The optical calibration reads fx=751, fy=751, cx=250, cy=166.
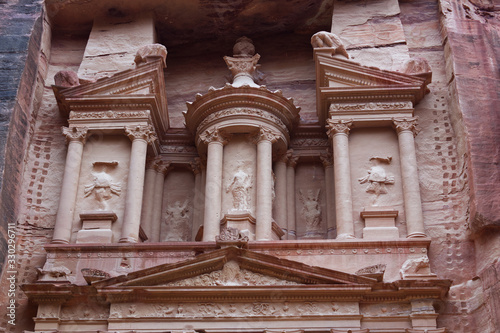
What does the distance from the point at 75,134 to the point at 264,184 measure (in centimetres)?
375

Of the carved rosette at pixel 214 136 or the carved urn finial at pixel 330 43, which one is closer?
the carved rosette at pixel 214 136

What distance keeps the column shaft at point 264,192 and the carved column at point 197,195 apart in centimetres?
161

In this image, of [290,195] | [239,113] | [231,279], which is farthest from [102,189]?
[290,195]

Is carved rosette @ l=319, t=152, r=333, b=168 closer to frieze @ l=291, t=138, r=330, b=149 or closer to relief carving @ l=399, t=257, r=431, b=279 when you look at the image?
frieze @ l=291, t=138, r=330, b=149

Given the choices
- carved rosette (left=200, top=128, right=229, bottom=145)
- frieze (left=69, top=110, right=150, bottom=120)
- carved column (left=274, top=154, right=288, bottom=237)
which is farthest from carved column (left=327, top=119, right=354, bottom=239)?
frieze (left=69, top=110, right=150, bottom=120)

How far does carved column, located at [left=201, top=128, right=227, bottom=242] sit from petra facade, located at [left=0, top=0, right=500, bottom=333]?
0.11 ft

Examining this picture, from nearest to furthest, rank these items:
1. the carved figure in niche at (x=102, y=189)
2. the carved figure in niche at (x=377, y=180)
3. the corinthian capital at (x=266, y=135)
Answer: the carved figure in niche at (x=377, y=180) → the carved figure in niche at (x=102, y=189) → the corinthian capital at (x=266, y=135)

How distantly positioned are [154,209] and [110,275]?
2603mm

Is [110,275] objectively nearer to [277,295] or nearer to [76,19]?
[277,295]

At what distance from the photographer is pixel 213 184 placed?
44.6 feet

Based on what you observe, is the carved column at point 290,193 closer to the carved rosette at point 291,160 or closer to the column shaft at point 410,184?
the carved rosette at point 291,160

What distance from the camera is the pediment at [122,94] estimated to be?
573 inches

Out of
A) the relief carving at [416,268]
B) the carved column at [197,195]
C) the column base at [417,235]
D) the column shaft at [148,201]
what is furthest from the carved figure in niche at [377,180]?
the column shaft at [148,201]

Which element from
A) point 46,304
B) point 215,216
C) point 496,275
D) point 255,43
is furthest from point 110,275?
point 255,43
